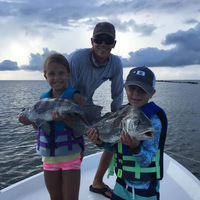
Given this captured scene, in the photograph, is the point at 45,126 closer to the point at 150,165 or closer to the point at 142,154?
the point at 142,154

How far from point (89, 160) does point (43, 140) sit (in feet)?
9.88

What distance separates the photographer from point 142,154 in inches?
98.6

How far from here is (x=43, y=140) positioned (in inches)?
128

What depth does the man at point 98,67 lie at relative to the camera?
381 centimetres

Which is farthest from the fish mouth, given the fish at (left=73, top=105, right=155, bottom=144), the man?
the man

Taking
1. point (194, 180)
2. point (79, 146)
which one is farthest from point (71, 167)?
point (194, 180)

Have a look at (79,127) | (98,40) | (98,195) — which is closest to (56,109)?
(79,127)

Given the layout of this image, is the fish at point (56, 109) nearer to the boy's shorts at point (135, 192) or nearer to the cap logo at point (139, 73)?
the cap logo at point (139, 73)

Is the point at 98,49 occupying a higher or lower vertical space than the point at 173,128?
Answer: higher

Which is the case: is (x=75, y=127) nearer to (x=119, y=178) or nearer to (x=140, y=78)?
(x=119, y=178)

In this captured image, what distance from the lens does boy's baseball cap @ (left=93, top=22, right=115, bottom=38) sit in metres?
3.75

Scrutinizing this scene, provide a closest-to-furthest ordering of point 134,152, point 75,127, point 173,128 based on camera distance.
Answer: point 134,152 → point 75,127 → point 173,128

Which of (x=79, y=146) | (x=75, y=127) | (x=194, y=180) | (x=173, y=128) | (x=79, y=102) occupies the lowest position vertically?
(x=173, y=128)

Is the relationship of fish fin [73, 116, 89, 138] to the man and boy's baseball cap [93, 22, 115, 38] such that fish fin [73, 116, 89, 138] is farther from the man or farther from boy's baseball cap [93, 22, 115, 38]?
boy's baseball cap [93, 22, 115, 38]
